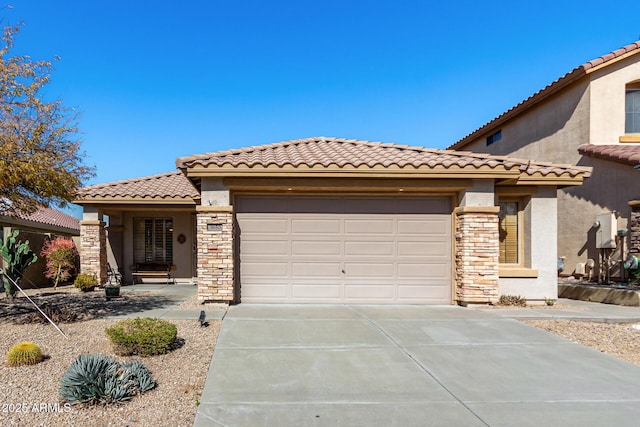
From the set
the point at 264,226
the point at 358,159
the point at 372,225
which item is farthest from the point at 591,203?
the point at 264,226

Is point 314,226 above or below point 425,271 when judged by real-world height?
above

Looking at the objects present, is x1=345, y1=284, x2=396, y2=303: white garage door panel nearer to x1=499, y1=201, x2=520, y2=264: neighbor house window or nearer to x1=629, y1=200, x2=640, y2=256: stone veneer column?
x1=499, y1=201, x2=520, y2=264: neighbor house window

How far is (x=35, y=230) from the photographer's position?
20.4 metres

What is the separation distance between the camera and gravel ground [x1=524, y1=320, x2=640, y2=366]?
21.0 feet

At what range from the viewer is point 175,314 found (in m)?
8.25

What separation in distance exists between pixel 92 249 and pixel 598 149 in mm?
17427

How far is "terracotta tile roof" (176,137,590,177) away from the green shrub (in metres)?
4.18

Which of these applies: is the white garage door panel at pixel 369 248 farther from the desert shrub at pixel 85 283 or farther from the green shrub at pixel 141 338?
the desert shrub at pixel 85 283

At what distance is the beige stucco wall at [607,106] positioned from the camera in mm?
13594

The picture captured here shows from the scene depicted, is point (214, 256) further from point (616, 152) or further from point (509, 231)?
point (616, 152)

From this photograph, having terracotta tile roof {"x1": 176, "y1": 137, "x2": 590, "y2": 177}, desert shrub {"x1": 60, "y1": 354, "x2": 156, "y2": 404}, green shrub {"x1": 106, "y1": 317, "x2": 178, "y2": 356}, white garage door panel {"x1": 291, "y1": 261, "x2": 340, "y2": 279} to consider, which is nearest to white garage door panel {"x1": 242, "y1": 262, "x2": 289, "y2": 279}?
white garage door panel {"x1": 291, "y1": 261, "x2": 340, "y2": 279}

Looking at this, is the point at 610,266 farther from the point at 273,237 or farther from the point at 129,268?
the point at 129,268

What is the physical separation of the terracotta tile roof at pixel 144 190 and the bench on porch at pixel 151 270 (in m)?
3.10

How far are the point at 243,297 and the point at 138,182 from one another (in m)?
7.63
